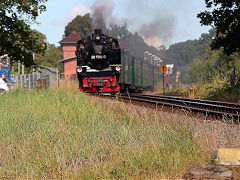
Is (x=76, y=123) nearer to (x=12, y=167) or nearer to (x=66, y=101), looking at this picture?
(x=12, y=167)

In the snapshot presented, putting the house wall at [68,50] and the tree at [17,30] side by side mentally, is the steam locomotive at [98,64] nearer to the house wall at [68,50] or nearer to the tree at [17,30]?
the tree at [17,30]

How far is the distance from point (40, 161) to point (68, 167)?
0.63 m

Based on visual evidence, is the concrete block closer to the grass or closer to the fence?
the grass

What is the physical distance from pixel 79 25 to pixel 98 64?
→ 80.5 m

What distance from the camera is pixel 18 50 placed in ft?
55.6

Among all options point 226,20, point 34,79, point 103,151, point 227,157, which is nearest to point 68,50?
point 34,79

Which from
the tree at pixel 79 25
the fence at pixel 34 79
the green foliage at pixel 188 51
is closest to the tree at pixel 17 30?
the fence at pixel 34 79

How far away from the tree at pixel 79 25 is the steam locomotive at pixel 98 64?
257 ft

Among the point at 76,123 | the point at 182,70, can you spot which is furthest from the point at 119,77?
the point at 182,70

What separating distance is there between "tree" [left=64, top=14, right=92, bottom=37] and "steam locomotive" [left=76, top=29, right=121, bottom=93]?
78.3 m

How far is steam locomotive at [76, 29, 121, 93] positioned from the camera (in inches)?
741

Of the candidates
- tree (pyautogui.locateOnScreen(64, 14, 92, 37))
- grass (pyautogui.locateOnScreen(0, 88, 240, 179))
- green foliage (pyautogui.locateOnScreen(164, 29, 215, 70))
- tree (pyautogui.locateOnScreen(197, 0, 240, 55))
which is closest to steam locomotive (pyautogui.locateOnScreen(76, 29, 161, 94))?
tree (pyautogui.locateOnScreen(197, 0, 240, 55))

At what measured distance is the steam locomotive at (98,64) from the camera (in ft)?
61.8

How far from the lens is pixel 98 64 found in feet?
63.7
